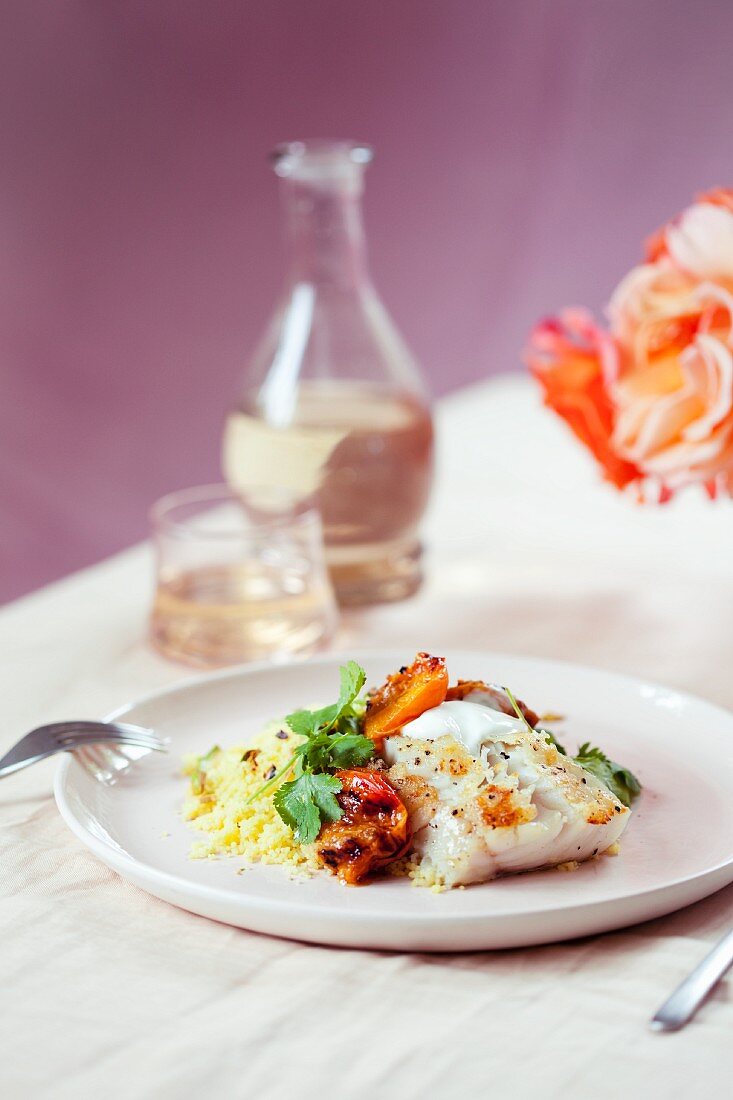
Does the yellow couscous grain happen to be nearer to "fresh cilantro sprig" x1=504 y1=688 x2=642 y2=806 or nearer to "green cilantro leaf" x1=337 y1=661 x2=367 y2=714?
"green cilantro leaf" x1=337 y1=661 x2=367 y2=714

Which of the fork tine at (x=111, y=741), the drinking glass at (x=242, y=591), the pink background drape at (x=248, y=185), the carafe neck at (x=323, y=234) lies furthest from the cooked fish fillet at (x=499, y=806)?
the pink background drape at (x=248, y=185)

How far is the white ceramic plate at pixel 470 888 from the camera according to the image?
80cm

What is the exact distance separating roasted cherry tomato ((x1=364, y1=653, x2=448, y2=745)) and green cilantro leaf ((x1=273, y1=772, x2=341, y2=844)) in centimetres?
8

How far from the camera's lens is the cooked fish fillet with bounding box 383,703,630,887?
86cm

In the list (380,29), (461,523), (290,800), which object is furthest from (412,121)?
(290,800)

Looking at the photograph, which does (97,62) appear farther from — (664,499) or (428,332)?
(664,499)

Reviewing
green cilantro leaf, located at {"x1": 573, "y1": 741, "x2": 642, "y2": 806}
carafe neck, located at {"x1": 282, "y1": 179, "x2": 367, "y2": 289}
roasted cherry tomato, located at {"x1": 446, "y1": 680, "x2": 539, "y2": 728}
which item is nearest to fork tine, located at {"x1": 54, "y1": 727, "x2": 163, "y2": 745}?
roasted cherry tomato, located at {"x1": 446, "y1": 680, "x2": 539, "y2": 728}

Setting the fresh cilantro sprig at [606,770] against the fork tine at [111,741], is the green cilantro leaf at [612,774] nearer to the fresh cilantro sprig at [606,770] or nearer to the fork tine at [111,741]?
the fresh cilantro sprig at [606,770]

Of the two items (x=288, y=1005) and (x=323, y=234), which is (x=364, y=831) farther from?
(x=323, y=234)

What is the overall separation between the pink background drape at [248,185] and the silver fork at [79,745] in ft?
5.17

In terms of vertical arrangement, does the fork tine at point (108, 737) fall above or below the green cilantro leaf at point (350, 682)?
below

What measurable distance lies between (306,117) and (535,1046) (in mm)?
2974

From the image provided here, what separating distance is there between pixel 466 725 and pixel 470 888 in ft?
0.46

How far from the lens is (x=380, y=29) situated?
3484 millimetres
